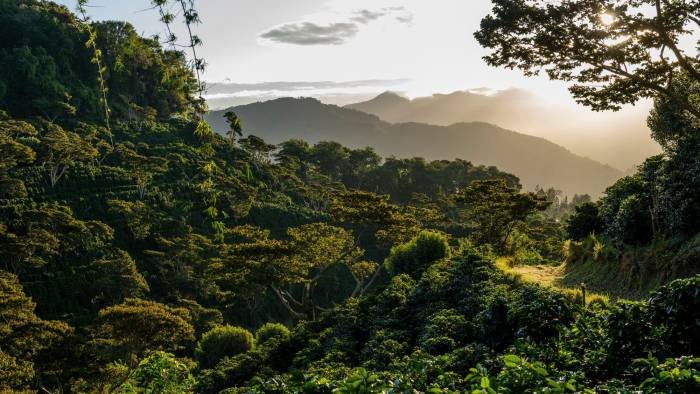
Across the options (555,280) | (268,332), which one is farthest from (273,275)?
(555,280)

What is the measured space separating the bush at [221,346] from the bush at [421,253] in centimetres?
705

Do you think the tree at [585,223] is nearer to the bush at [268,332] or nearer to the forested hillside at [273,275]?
the forested hillside at [273,275]

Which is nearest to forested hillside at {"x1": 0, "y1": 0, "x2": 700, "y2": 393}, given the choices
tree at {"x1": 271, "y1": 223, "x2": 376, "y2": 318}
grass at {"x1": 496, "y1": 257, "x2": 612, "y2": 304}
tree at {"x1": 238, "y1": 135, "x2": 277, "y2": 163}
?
tree at {"x1": 271, "y1": 223, "x2": 376, "y2": 318}

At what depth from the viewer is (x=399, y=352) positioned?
9.88 m

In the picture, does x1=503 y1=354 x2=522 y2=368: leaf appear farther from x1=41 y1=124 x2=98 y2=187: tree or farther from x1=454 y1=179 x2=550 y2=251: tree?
x1=41 y1=124 x2=98 y2=187: tree

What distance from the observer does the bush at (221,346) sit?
1970 cm

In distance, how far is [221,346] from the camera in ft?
65.0

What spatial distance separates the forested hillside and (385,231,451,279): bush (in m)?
0.07

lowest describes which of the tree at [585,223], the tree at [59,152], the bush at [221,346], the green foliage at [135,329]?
the bush at [221,346]

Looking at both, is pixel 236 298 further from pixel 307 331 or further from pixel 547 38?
pixel 547 38

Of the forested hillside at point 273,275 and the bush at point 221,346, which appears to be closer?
the forested hillside at point 273,275

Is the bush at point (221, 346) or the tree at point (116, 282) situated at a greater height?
the tree at point (116, 282)

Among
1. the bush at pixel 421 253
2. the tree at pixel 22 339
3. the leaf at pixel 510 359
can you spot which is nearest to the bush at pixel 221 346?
the tree at pixel 22 339

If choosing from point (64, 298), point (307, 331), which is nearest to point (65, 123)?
point (64, 298)
